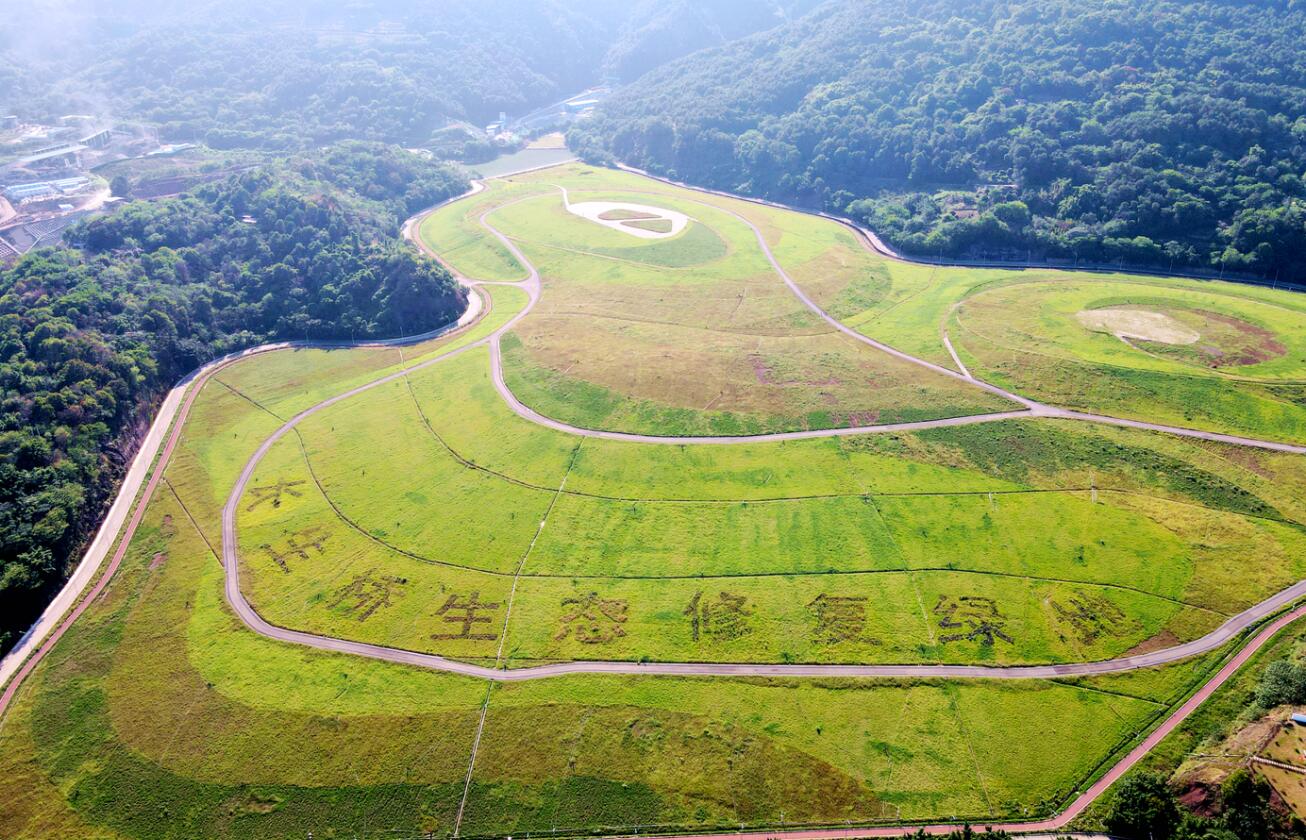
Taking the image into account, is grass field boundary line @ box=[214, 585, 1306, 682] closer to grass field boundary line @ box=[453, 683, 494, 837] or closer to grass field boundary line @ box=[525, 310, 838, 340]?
grass field boundary line @ box=[453, 683, 494, 837]

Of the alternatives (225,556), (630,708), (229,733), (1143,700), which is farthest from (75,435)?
(1143,700)

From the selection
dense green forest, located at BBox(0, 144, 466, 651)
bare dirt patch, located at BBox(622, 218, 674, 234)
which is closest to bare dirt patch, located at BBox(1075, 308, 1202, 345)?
bare dirt patch, located at BBox(622, 218, 674, 234)

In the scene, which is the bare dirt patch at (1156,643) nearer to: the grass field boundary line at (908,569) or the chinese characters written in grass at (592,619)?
the grass field boundary line at (908,569)

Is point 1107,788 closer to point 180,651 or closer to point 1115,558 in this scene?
point 1115,558

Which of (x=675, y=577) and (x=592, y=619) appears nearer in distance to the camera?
(x=592, y=619)

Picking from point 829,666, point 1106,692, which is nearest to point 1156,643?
point 1106,692

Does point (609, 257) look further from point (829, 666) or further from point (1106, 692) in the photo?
point (1106, 692)
